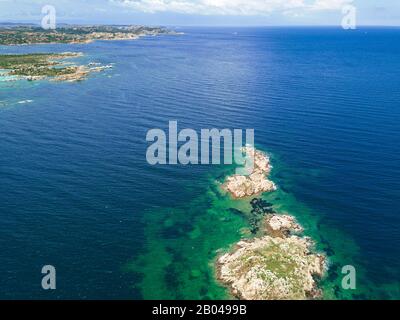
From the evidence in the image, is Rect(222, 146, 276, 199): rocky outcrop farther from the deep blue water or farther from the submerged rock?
the submerged rock

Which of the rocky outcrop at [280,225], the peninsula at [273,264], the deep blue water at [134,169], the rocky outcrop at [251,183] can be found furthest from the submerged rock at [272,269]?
the rocky outcrop at [251,183]

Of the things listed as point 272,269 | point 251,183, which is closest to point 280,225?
point 272,269

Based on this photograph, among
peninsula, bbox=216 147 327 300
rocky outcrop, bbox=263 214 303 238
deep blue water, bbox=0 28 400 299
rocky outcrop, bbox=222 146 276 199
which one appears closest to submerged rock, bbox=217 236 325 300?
peninsula, bbox=216 147 327 300

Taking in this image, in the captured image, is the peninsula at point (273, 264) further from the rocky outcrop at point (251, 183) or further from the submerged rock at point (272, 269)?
the rocky outcrop at point (251, 183)

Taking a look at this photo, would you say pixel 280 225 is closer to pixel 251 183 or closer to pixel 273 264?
pixel 273 264

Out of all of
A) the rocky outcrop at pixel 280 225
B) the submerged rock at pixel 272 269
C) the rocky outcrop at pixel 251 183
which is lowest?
the submerged rock at pixel 272 269
